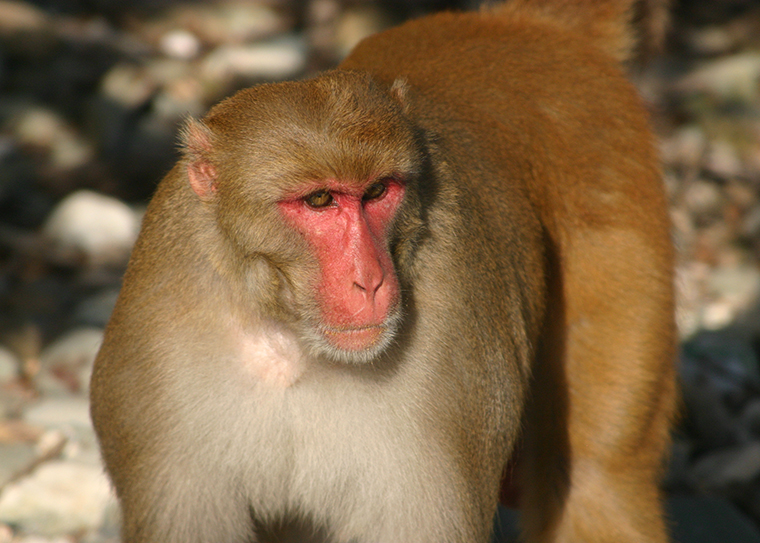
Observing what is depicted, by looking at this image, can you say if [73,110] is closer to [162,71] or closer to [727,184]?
[162,71]

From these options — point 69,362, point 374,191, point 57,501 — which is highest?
point 374,191

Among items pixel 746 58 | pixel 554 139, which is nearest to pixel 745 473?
pixel 554 139

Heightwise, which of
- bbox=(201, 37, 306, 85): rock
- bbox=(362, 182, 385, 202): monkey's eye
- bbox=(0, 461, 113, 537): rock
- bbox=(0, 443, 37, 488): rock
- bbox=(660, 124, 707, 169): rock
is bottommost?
bbox=(0, 461, 113, 537): rock

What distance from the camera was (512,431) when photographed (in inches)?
123

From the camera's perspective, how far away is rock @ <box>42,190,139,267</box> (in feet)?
20.6

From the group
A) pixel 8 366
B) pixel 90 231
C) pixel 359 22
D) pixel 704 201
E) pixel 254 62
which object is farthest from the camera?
pixel 359 22

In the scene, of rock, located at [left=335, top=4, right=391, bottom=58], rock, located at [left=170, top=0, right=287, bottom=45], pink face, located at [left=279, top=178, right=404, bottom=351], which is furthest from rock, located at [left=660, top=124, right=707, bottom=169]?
pink face, located at [left=279, top=178, right=404, bottom=351]

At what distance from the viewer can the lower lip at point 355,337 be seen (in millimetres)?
2611

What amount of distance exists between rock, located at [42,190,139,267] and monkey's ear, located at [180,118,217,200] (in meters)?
3.55

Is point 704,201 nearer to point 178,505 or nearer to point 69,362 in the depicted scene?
point 69,362

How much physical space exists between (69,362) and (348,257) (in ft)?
10.4

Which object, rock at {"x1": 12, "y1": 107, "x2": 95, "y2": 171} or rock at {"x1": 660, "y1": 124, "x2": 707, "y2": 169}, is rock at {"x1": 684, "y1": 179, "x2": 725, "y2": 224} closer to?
rock at {"x1": 660, "y1": 124, "x2": 707, "y2": 169}

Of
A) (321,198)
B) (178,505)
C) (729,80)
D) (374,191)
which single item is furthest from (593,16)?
(729,80)

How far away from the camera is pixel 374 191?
2693 mm
